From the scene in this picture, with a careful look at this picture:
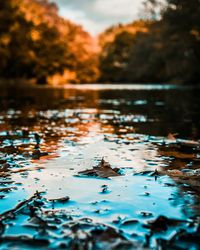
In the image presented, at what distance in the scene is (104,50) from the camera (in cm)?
11450

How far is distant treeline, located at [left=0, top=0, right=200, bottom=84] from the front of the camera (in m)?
46.2

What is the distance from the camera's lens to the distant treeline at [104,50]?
46.2 m

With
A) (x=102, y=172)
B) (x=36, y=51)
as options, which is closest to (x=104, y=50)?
(x=36, y=51)

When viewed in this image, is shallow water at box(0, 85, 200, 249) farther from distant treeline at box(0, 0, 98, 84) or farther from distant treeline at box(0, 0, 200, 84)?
distant treeline at box(0, 0, 98, 84)

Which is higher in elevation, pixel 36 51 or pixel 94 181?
pixel 36 51

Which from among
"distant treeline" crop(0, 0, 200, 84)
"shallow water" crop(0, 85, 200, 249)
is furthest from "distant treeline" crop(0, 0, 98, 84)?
"shallow water" crop(0, 85, 200, 249)

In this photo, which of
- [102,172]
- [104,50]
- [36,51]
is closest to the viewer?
[102,172]

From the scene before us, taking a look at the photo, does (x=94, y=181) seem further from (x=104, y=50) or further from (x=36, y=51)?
(x=104, y=50)

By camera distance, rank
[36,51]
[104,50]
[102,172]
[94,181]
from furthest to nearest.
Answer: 1. [104,50]
2. [36,51]
3. [102,172]
4. [94,181]

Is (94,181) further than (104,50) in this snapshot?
No

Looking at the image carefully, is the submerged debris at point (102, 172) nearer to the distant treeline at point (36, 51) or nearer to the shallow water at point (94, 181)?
the shallow water at point (94, 181)

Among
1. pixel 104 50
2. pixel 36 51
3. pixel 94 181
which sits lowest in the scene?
pixel 94 181

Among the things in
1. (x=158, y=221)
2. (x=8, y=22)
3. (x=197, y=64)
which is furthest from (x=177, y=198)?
(x=8, y=22)

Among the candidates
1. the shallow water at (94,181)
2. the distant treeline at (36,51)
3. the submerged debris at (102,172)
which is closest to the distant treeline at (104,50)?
the distant treeline at (36,51)
